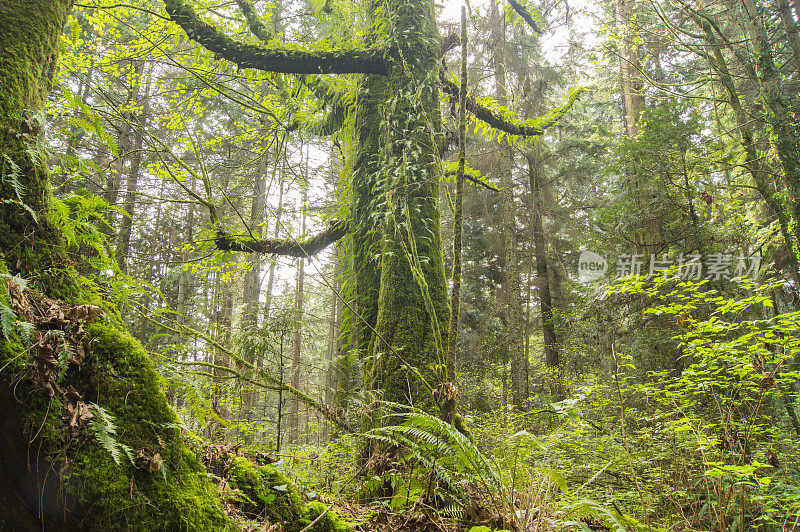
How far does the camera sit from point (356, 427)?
4.42m

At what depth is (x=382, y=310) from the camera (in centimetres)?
422

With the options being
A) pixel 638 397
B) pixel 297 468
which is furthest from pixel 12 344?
pixel 638 397

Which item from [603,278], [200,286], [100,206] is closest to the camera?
[100,206]

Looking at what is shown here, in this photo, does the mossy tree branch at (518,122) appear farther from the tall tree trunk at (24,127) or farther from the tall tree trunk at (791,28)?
the tall tree trunk at (24,127)

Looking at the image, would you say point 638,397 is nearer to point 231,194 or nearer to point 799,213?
point 799,213

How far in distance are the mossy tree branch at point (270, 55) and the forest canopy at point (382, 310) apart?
3cm

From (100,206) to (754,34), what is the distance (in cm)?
839

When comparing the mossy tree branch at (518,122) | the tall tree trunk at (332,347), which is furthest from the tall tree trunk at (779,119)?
the tall tree trunk at (332,347)

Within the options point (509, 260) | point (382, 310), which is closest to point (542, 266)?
point (509, 260)

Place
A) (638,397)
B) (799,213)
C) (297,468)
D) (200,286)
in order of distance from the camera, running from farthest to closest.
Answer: (200,286)
(638,397)
(799,213)
(297,468)

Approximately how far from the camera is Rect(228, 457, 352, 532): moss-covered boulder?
2035 mm

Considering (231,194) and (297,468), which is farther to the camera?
(231,194)

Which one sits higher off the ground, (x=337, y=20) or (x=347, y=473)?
(x=337, y=20)

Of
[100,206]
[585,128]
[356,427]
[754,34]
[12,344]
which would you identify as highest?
[585,128]
